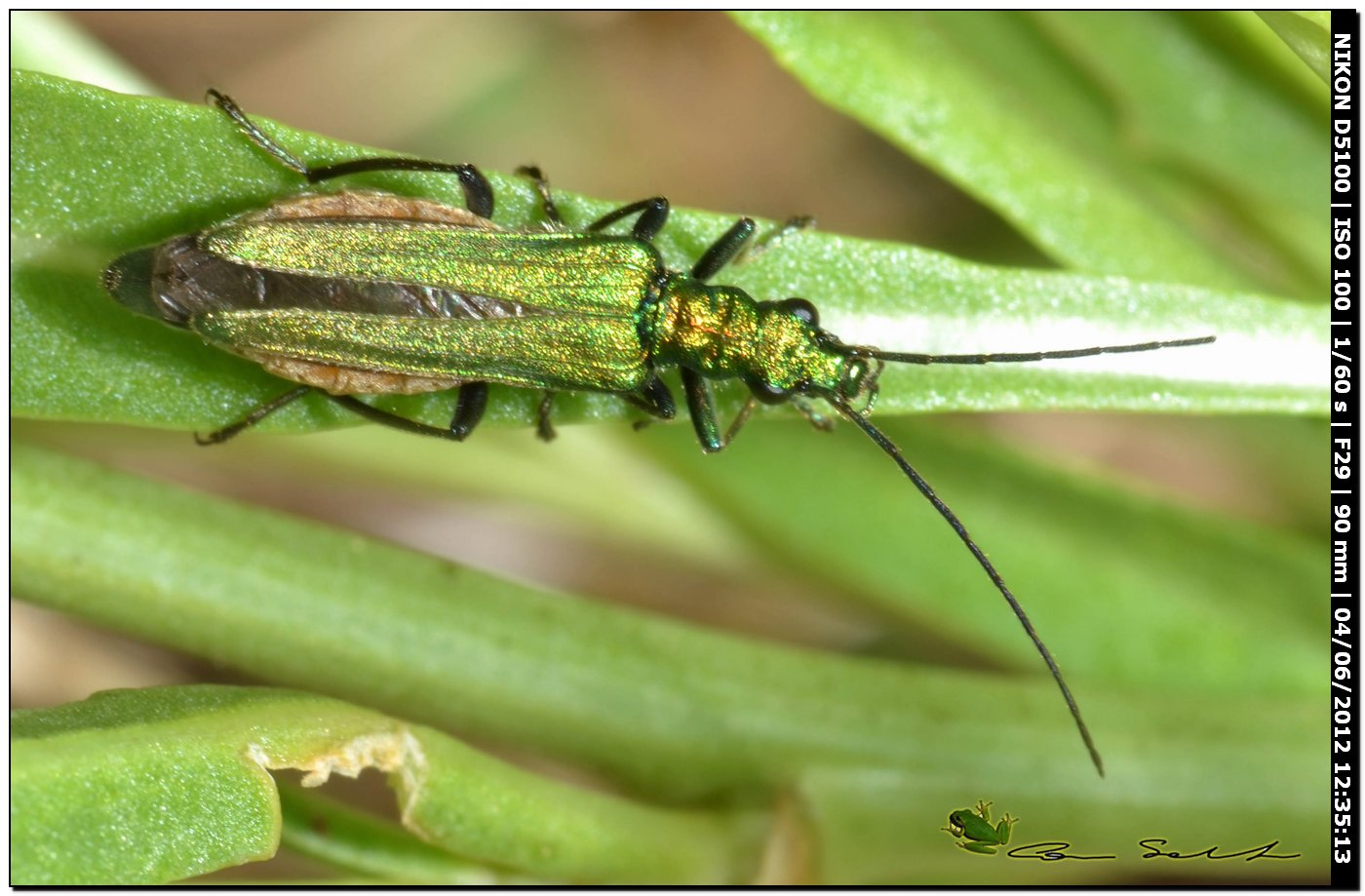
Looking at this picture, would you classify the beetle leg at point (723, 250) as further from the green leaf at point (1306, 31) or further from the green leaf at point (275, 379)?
the green leaf at point (1306, 31)

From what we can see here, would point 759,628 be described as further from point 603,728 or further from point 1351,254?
point 1351,254

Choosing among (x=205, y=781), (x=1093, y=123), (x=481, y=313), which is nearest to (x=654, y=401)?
(x=481, y=313)

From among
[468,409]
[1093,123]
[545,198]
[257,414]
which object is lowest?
[257,414]

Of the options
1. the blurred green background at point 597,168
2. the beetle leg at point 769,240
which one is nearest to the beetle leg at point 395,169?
the beetle leg at point 769,240

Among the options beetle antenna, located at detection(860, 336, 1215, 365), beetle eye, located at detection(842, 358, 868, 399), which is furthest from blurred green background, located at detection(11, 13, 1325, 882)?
beetle antenna, located at detection(860, 336, 1215, 365)

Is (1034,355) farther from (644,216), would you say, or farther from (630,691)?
(630,691)
